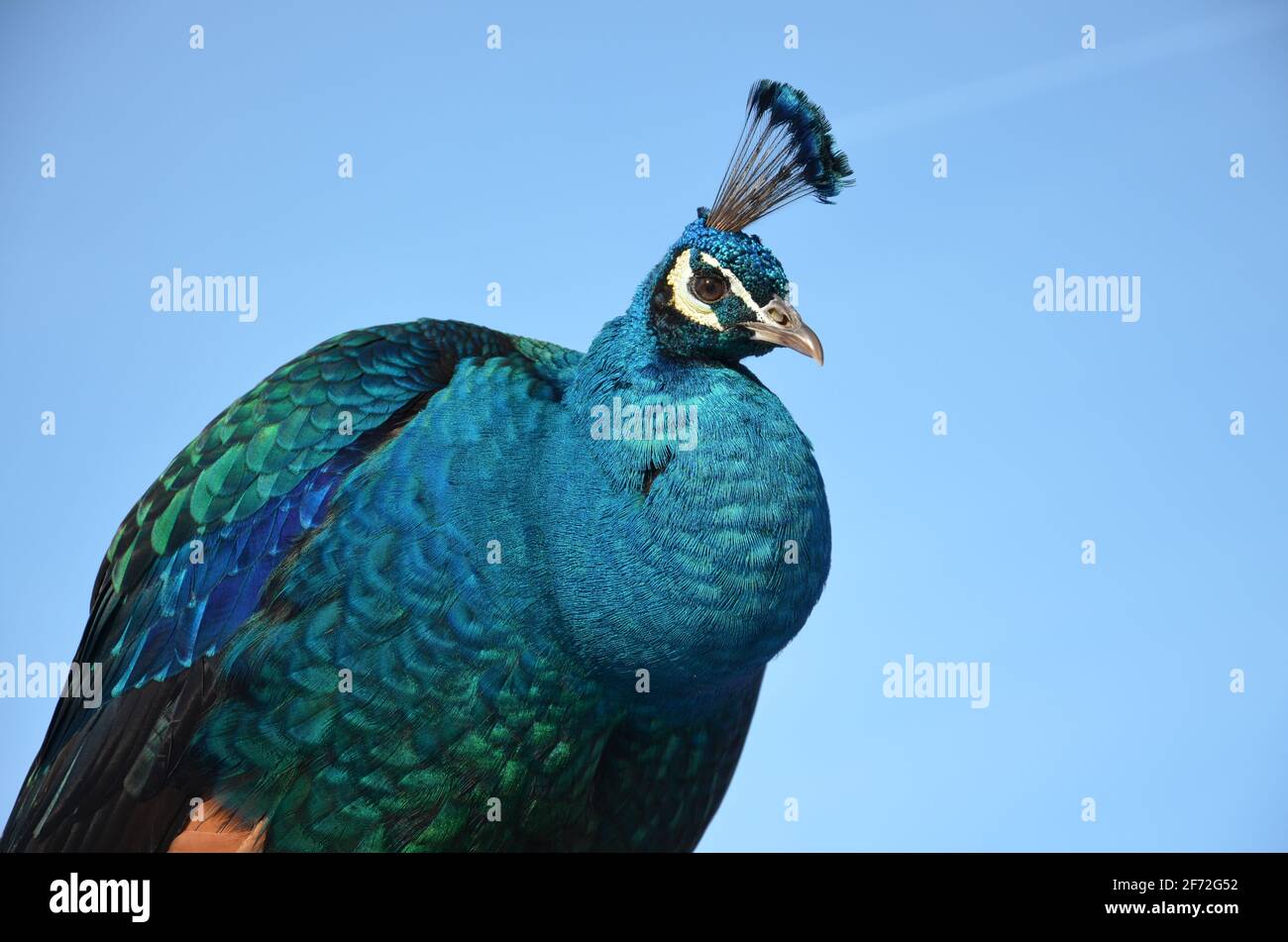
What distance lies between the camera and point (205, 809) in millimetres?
4895

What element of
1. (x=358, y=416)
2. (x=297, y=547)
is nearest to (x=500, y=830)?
(x=297, y=547)

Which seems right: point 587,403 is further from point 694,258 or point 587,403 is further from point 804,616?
point 804,616

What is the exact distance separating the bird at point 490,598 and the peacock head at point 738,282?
1 centimetres

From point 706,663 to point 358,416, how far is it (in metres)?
1.60

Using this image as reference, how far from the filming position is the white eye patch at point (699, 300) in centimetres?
502

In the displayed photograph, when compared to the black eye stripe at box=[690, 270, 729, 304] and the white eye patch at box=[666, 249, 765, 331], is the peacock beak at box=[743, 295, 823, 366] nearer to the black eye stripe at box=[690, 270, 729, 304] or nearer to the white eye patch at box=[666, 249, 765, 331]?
the white eye patch at box=[666, 249, 765, 331]

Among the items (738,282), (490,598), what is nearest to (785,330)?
(738,282)

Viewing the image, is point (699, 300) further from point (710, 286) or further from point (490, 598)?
point (490, 598)

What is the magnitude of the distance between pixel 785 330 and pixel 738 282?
0.24 meters

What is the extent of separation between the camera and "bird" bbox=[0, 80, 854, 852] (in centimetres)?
476

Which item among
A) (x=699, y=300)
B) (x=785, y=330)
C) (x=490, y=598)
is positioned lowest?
(x=490, y=598)

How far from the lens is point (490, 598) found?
4.79 meters

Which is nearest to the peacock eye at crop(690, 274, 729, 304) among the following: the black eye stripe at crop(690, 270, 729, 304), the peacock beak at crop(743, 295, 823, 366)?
the black eye stripe at crop(690, 270, 729, 304)

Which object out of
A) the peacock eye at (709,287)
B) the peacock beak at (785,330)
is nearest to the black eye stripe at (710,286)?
the peacock eye at (709,287)
